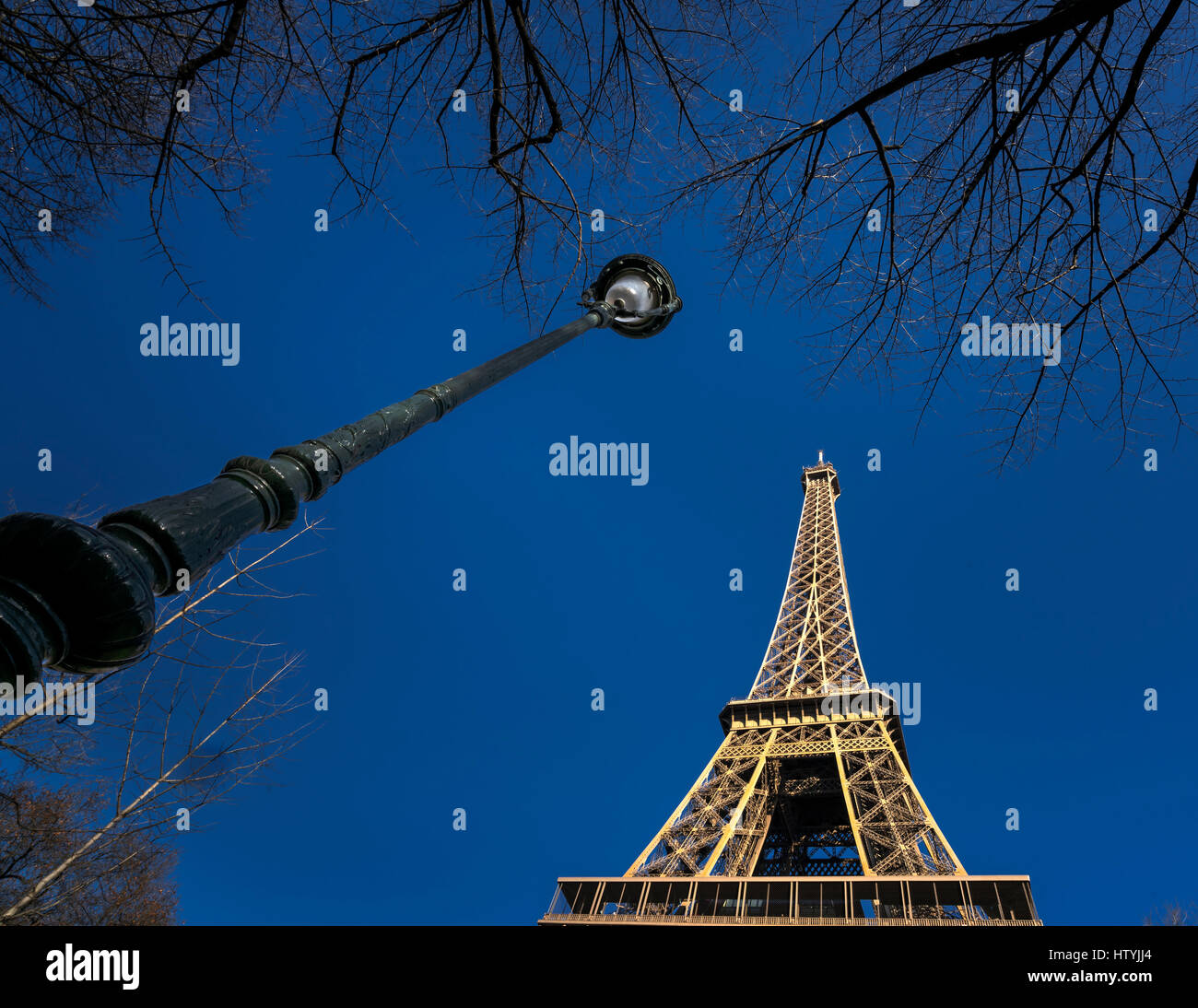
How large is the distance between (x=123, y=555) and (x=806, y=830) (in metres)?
34.8

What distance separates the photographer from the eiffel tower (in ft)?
67.1

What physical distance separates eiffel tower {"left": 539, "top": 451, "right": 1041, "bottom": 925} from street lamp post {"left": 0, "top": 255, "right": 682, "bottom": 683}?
64.7ft

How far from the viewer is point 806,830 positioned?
31.7 m

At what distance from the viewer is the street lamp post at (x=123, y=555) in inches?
88.6

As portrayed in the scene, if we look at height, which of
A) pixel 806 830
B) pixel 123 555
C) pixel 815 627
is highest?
pixel 123 555

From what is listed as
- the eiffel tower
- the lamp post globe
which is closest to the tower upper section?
the eiffel tower

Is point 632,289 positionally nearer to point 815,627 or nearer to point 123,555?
point 123,555

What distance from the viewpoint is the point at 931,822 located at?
23719 mm
